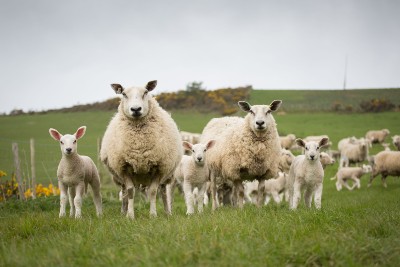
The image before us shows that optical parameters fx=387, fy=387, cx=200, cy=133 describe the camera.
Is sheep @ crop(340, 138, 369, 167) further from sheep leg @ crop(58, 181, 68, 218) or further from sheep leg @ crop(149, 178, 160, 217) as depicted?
sheep leg @ crop(58, 181, 68, 218)

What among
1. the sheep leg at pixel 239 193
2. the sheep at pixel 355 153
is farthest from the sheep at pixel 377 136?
the sheep leg at pixel 239 193

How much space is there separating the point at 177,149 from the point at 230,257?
464cm

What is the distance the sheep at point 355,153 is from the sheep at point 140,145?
18623mm

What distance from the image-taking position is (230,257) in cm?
329

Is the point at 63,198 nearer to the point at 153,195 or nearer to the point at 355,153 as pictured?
the point at 153,195

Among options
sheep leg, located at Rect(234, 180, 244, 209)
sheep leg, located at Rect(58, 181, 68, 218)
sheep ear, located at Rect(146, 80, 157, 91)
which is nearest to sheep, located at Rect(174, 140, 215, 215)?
sheep leg, located at Rect(234, 180, 244, 209)

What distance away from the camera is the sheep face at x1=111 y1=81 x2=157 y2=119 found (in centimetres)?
711

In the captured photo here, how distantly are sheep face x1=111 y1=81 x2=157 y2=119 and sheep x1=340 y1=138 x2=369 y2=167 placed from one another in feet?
62.3

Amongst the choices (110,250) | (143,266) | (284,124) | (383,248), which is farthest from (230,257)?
(284,124)

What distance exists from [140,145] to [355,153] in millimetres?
19942

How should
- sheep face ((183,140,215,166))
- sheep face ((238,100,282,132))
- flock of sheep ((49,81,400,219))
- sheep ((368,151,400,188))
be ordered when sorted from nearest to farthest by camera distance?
flock of sheep ((49,81,400,219)) < sheep face ((238,100,282,132)) < sheep face ((183,140,215,166)) < sheep ((368,151,400,188))

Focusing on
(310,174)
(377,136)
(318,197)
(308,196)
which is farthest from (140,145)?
(377,136)

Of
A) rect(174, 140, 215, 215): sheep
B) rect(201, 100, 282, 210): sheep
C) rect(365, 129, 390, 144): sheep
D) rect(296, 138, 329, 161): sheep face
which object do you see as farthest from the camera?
rect(365, 129, 390, 144): sheep

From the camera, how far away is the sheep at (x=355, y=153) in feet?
77.7
